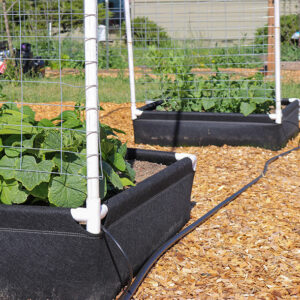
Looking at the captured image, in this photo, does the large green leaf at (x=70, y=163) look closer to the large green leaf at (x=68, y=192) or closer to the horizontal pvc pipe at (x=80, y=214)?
the large green leaf at (x=68, y=192)

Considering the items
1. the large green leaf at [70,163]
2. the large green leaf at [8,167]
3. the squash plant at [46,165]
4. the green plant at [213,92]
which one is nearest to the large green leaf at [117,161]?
the squash plant at [46,165]

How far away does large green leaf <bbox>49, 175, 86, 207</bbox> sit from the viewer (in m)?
2.12

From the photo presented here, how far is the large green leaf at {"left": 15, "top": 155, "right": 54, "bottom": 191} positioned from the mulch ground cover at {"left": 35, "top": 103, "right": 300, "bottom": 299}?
2.18 feet

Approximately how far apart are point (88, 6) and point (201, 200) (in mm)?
1945

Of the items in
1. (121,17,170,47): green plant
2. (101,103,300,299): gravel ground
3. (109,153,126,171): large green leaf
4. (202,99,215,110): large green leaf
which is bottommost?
(101,103,300,299): gravel ground

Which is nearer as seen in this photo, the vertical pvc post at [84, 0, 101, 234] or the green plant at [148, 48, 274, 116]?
the vertical pvc post at [84, 0, 101, 234]

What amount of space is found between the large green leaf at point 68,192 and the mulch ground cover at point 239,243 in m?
0.52

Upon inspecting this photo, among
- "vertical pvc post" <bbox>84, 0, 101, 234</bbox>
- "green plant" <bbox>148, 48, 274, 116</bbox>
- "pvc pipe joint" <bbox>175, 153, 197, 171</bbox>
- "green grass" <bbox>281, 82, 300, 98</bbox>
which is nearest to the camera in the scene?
"vertical pvc post" <bbox>84, 0, 101, 234</bbox>

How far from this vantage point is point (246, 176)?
3977mm

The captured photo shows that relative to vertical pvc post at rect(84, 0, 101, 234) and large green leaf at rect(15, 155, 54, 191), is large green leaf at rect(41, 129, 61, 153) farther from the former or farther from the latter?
vertical pvc post at rect(84, 0, 101, 234)

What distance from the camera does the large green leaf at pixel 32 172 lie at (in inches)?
83.7

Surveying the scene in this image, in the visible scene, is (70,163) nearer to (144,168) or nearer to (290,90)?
(144,168)

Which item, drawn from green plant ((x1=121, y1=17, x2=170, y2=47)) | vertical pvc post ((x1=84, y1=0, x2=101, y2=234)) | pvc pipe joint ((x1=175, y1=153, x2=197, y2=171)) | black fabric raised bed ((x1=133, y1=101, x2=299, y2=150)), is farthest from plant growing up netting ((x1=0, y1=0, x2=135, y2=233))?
green plant ((x1=121, y1=17, x2=170, y2=47))

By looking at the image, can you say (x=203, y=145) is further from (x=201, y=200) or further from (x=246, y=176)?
(x=201, y=200)
